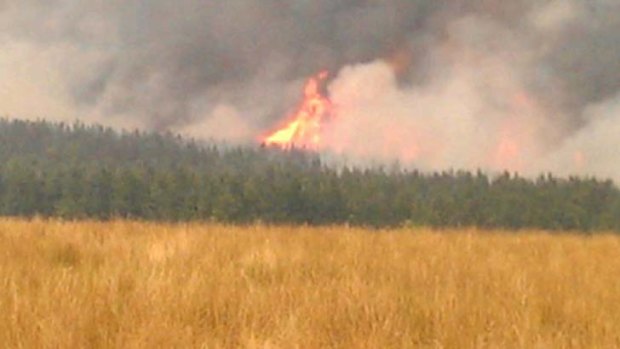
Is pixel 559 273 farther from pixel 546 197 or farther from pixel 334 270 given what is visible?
pixel 546 197

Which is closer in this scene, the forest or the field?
the field

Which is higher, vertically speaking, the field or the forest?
the forest

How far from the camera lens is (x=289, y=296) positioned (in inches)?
166

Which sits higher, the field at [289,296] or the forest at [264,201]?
the forest at [264,201]

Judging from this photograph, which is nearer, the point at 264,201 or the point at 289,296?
the point at 289,296

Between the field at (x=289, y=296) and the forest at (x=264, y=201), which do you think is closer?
the field at (x=289, y=296)

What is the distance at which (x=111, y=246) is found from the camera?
6.50m

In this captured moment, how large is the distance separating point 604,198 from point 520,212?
1715cm

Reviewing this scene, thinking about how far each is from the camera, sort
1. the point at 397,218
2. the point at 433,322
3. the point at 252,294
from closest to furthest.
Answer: the point at 433,322 → the point at 252,294 → the point at 397,218

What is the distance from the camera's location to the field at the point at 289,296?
3332 mm

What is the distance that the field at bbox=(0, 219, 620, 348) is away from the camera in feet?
10.9

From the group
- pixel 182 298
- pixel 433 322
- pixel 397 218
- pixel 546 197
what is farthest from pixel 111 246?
pixel 546 197

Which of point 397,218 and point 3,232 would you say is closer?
point 3,232

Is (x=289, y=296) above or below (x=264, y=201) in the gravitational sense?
below
